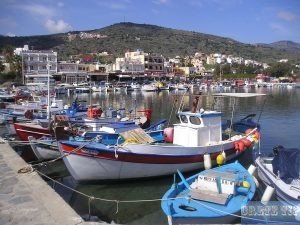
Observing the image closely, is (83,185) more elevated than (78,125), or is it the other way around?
(78,125)

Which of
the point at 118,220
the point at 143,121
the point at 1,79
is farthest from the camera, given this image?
the point at 1,79

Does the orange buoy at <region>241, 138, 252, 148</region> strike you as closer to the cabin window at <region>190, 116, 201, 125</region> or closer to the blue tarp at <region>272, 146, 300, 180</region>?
the cabin window at <region>190, 116, 201, 125</region>

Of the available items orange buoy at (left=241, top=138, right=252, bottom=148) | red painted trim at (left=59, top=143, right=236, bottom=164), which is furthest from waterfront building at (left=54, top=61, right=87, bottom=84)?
red painted trim at (left=59, top=143, right=236, bottom=164)

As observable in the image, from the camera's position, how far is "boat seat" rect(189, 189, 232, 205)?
10.0 meters

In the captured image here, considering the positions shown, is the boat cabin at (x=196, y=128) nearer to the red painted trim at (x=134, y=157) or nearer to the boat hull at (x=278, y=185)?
the red painted trim at (x=134, y=157)

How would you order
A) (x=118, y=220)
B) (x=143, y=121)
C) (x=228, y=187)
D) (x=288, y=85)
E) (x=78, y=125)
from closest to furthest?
(x=228, y=187) → (x=118, y=220) → (x=78, y=125) → (x=143, y=121) → (x=288, y=85)

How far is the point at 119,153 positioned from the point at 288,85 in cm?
12414

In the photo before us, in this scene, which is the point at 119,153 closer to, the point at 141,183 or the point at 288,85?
the point at 141,183

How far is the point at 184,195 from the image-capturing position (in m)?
10.8

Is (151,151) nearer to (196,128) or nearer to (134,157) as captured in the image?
(134,157)

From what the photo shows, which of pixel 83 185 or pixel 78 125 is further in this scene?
pixel 78 125

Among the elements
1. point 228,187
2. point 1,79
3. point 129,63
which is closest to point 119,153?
point 228,187

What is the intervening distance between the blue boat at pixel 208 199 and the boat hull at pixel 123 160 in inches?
131

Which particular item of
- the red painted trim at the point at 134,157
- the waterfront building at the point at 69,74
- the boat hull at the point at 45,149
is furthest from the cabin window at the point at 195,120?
the waterfront building at the point at 69,74
